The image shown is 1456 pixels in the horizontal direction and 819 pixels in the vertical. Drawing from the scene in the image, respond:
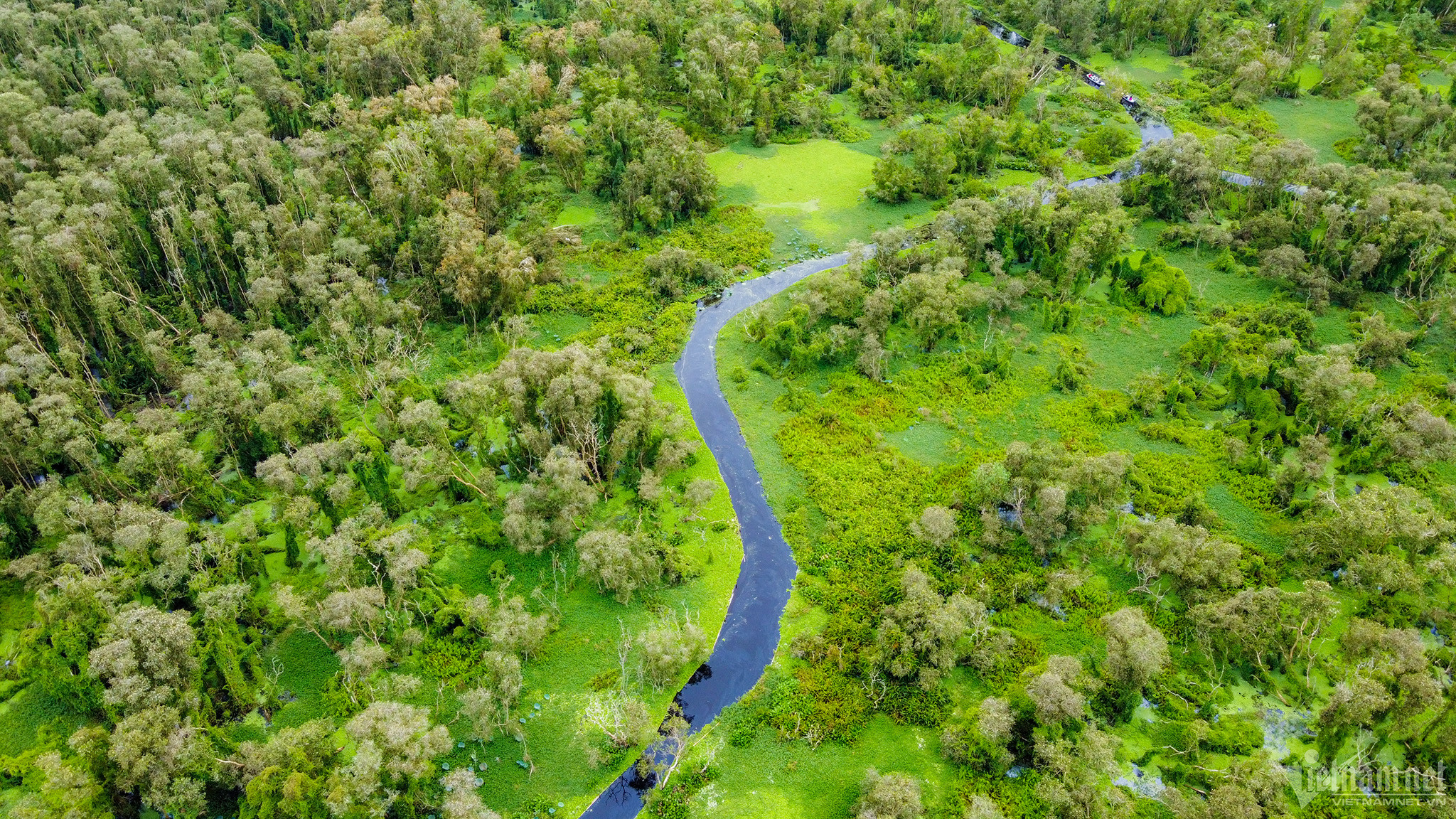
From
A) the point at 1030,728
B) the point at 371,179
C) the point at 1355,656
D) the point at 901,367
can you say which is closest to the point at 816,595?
the point at 1030,728

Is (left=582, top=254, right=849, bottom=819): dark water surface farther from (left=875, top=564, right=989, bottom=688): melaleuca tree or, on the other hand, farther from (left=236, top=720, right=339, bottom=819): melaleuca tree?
(left=236, top=720, right=339, bottom=819): melaleuca tree

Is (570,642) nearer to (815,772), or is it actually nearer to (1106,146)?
(815,772)

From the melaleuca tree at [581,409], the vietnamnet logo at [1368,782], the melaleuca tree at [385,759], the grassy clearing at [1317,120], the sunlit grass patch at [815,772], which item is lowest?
the sunlit grass patch at [815,772]

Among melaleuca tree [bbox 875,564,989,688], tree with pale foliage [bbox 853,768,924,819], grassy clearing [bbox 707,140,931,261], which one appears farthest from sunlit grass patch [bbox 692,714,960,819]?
grassy clearing [bbox 707,140,931,261]

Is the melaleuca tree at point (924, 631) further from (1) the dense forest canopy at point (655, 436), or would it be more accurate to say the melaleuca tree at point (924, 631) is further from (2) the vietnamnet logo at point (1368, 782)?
(2) the vietnamnet logo at point (1368, 782)

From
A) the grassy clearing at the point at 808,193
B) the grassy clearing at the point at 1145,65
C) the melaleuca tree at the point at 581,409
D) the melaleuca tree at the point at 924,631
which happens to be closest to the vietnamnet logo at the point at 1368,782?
the melaleuca tree at the point at 924,631

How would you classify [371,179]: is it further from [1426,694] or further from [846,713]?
[1426,694]
